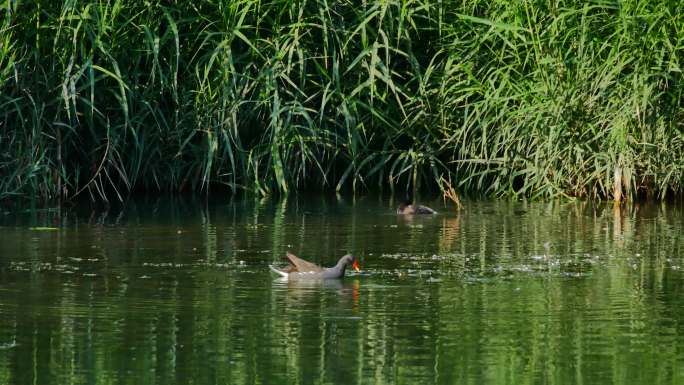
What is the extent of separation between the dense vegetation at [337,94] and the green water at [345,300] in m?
1.00

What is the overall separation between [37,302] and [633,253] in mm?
4976

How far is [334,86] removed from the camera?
57.4 ft

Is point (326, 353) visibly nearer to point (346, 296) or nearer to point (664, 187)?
point (346, 296)

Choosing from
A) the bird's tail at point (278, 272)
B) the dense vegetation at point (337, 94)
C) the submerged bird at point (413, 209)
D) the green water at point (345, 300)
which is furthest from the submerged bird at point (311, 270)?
the dense vegetation at point (337, 94)

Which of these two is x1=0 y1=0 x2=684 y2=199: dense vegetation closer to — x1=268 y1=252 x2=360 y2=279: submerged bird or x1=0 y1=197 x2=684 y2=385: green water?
x1=0 y1=197 x2=684 y2=385: green water

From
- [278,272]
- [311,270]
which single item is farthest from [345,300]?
[278,272]

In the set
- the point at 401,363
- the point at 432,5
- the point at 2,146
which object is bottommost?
the point at 401,363

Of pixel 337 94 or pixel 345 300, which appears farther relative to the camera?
pixel 337 94

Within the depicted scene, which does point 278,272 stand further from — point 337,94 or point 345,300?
point 337,94

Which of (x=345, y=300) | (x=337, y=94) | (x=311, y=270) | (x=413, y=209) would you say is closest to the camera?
(x=345, y=300)

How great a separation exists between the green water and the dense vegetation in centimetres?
100

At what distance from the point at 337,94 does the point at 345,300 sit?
6854 mm

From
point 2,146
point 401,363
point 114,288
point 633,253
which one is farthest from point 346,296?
point 2,146

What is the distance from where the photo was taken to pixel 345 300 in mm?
10719
